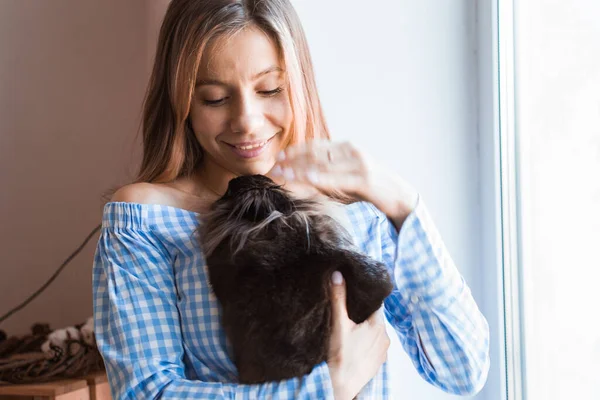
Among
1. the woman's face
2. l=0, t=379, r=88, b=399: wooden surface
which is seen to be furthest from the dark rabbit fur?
l=0, t=379, r=88, b=399: wooden surface

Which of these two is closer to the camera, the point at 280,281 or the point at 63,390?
the point at 280,281

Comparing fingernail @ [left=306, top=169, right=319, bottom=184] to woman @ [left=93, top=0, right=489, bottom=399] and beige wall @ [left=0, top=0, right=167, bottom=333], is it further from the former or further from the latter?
beige wall @ [left=0, top=0, right=167, bottom=333]

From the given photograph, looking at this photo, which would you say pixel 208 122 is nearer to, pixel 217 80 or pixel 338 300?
pixel 217 80

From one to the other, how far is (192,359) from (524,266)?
76cm

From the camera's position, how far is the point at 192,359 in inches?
38.8

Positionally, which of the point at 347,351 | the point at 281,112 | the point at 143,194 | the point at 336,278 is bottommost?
the point at 347,351

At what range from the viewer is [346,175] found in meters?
1.05

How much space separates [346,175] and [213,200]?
21 centimetres

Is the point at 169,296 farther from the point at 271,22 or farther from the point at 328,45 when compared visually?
the point at 328,45

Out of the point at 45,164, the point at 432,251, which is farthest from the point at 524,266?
the point at 45,164

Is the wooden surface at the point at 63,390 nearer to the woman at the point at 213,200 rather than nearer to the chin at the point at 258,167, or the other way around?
the woman at the point at 213,200

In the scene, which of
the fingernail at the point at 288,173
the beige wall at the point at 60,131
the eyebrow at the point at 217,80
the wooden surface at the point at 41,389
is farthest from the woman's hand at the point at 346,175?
the beige wall at the point at 60,131

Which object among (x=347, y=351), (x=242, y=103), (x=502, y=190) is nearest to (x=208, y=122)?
(x=242, y=103)

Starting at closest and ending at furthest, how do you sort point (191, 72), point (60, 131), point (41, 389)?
1. point (191, 72)
2. point (41, 389)
3. point (60, 131)
